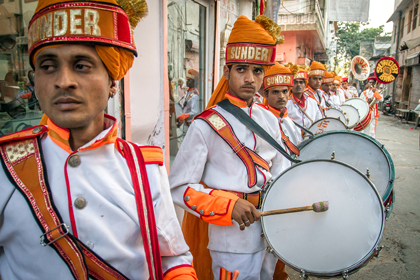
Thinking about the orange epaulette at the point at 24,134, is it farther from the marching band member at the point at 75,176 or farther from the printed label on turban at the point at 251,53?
the printed label on turban at the point at 251,53

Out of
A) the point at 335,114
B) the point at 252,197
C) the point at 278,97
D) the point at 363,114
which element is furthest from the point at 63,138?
the point at 363,114

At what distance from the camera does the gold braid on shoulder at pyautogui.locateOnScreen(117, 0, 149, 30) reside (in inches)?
50.2

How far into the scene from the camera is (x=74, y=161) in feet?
3.75

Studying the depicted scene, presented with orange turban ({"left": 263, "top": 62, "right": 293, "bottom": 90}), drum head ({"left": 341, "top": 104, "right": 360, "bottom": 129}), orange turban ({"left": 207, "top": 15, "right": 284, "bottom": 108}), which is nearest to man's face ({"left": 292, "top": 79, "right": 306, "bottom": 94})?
orange turban ({"left": 263, "top": 62, "right": 293, "bottom": 90})

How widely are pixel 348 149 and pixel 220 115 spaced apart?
1422 mm

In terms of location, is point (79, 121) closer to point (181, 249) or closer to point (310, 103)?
point (181, 249)

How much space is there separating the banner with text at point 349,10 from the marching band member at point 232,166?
48.4 feet

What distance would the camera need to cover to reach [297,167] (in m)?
1.93

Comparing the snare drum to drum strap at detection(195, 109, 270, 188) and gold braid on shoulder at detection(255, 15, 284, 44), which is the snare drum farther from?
drum strap at detection(195, 109, 270, 188)

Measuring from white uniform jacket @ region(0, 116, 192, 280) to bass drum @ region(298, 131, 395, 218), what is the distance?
2.15 metres

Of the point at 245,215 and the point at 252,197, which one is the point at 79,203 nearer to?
the point at 245,215

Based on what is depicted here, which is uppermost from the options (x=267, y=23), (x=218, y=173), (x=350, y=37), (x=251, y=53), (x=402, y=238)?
(x=350, y=37)

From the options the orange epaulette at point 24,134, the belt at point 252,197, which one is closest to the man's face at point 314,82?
the belt at point 252,197

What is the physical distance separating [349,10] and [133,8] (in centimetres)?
1720
